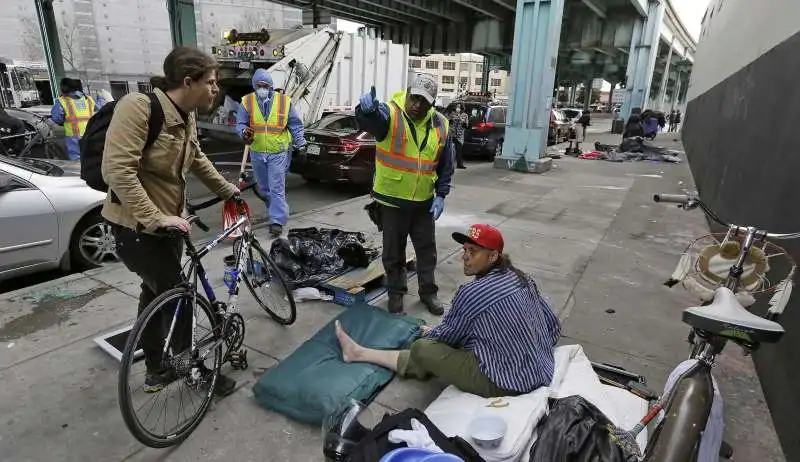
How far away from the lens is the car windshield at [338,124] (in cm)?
857

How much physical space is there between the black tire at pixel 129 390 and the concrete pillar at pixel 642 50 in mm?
23689

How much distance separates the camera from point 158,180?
237 centimetres

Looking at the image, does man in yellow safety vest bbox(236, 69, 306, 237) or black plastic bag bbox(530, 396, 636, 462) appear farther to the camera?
man in yellow safety vest bbox(236, 69, 306, 237)

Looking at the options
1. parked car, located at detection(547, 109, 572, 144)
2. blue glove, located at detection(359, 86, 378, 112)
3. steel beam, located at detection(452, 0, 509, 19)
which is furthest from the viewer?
steel beam, located at detection(452, 0, 509, 19)

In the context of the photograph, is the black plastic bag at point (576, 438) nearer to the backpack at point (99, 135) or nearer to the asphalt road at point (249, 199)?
the backpack at point (99, 135)

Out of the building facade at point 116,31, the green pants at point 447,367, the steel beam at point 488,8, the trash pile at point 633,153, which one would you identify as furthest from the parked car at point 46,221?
the building facade at point 116,31

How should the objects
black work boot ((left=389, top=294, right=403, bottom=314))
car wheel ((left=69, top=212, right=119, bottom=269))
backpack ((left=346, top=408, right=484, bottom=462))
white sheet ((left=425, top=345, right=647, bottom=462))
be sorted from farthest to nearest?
car wheel ((left=69, top=212, right=119, bottom=269))
black work boot ((left=389, top=294, right=403, bottom=314))
white sheet ((left=425, top=345, right=647, bottom=462))
backpack ((left=346, top=408, right=484, bottom=462))

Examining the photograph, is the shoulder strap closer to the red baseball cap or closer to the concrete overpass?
the red baseball cap

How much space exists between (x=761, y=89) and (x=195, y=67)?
6.00m

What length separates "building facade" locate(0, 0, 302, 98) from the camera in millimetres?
34344

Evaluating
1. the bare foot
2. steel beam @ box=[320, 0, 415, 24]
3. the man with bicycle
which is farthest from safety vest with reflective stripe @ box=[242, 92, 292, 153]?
steel beam @ box=[320, 0, 415, 24]

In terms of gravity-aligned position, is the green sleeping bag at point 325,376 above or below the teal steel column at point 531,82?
below

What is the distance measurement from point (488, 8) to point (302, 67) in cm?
1354

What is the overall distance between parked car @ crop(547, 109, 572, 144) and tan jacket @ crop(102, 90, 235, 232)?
58.7 ft
